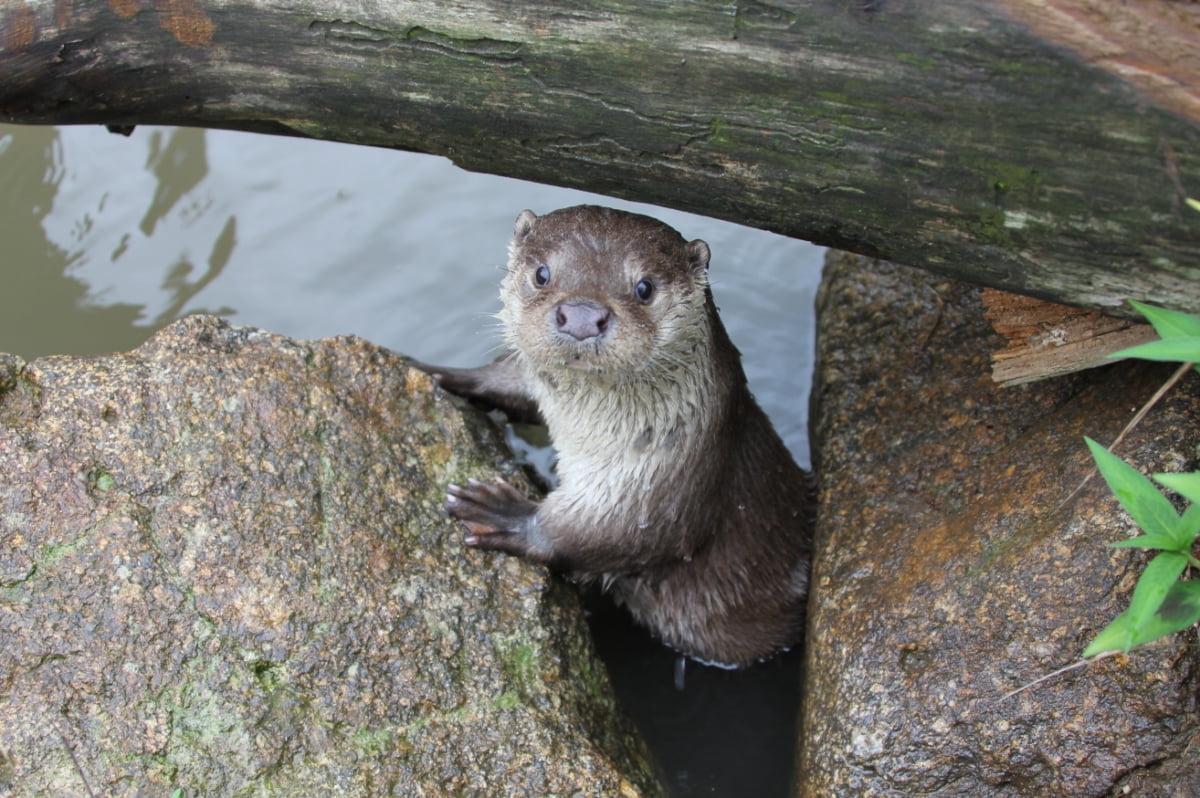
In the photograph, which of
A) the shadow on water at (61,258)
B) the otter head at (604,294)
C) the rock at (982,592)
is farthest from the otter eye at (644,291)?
the shadow on water at (61,258)

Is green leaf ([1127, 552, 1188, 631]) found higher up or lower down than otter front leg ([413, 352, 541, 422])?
higher up

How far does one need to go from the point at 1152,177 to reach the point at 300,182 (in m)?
4.09

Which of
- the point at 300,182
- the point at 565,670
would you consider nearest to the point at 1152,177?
the point at 565,670

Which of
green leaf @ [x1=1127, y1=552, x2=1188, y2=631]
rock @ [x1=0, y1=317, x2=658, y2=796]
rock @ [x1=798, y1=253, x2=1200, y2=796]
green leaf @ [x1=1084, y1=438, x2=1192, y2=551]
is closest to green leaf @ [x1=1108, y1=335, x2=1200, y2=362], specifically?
green leaf @ [x1=1084, y1=438, x2=1192, y2=551]

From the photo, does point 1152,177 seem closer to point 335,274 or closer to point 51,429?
point 51,429

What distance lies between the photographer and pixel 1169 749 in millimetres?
2293

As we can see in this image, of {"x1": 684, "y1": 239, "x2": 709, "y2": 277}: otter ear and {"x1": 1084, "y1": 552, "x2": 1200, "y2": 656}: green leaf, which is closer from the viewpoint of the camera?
{"x1": 1084, "y1": 552, "x2": 1200, "y2": 656}: green leaf

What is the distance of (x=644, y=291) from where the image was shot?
9.18 ft

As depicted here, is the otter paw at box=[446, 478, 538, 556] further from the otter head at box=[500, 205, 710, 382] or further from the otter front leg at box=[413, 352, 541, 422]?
the otter front leg at box=[413, 352, 541, 422]

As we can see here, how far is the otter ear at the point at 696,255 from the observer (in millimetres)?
2945

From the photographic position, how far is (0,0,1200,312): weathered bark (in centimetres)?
208

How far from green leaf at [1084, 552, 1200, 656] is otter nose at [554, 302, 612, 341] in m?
1.26

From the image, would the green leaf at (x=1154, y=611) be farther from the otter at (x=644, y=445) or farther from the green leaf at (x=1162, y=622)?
the otter at (x=644, y=445)

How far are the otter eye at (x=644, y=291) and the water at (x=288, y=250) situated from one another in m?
1.76
